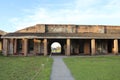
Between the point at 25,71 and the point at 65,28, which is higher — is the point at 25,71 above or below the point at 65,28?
below

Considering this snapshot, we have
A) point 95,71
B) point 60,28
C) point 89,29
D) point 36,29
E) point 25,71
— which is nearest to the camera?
point 95,71

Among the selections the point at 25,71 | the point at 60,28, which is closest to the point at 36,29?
the point at 60,28

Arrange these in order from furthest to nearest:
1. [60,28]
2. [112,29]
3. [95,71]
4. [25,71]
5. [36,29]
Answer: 1. [112,29]
2. [60,28]
3. [36,29]
4. [25,71]
5. [95,71]

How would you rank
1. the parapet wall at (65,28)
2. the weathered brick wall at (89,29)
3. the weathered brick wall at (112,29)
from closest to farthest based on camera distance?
the parapet wall at (65,28) < the weathered brick wall at (89,29) < the weathered brick wall at (112,29)

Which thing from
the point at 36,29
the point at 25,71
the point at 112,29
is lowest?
the point at 25,71

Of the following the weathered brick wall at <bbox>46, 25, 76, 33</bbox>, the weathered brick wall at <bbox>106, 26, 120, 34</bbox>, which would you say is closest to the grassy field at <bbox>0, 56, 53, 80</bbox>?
the weathered brick wall at <bbox>46, 25, 76, 33</bbox>

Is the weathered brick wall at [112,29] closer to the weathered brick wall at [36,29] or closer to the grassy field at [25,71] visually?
the weathered brick wall at [36,29]

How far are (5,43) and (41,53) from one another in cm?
596

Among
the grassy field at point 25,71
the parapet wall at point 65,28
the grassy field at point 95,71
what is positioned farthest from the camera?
the parapet wall at point 65,28

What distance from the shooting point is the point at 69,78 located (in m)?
13.1

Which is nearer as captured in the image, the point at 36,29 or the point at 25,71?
the point at 25,71

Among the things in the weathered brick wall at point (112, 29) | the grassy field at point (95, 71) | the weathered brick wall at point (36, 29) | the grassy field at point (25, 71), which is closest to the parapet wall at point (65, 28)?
the weathered brick wall at point (36, 29)

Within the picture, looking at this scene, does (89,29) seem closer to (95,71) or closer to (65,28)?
(65,28)

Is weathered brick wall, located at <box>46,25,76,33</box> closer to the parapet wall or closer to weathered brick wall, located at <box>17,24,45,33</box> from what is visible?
the parapet wall
